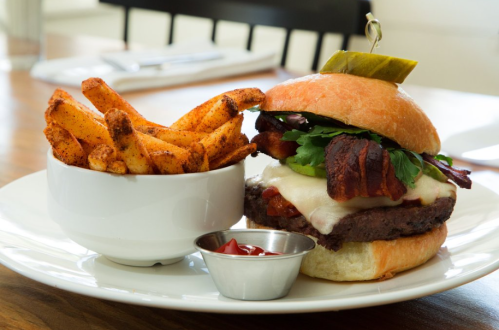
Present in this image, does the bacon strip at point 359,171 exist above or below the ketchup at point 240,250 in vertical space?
above

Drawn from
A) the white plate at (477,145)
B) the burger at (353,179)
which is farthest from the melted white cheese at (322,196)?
the white plate at (477,145)

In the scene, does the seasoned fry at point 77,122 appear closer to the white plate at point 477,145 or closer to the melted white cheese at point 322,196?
the melted white cheese at point 322,196

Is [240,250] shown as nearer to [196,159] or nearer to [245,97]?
[196,159]

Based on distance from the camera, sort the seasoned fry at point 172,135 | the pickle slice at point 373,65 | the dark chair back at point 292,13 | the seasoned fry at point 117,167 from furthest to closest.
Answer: the dark chair back at point 292,13 → the pickle slice at point 373,65 → the seasoned fry at point 172,135 → the seasoned fry at point 117,167

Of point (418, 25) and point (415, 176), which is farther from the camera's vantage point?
point (418, 25)

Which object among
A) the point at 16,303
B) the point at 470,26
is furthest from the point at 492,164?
the point at 470,26

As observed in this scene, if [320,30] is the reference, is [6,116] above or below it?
below

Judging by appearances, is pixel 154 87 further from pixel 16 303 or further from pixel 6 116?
pixel 16 303

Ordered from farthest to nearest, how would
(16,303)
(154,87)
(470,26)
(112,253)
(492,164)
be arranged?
(470,26), (154,87), (492,164), (112,253), (16,303)
